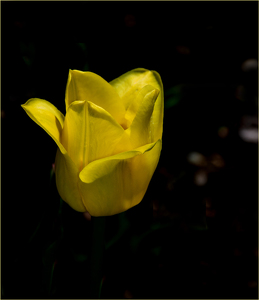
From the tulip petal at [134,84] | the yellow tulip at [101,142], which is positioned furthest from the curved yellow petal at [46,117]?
the tulip petal at [134,84]

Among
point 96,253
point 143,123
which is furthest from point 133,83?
point 96,253

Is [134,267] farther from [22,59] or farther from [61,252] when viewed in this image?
[22,59]

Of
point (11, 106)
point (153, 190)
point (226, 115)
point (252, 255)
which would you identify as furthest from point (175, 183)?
point (11, 106)

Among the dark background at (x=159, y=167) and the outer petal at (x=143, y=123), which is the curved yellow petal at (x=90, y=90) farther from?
the dark background at (x=159, y=167)

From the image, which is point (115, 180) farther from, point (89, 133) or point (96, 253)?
point (96, 253)

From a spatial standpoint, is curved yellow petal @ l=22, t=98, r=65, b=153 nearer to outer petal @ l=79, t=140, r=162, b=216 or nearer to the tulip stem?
outer petal @ l=79, t=140, r=162, b=216

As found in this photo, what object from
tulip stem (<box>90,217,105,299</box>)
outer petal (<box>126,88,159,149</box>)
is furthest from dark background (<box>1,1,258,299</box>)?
outer petal (<box>126,88,159,149</box>)

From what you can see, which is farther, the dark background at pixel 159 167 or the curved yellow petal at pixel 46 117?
the dark background at pixel 159 167
